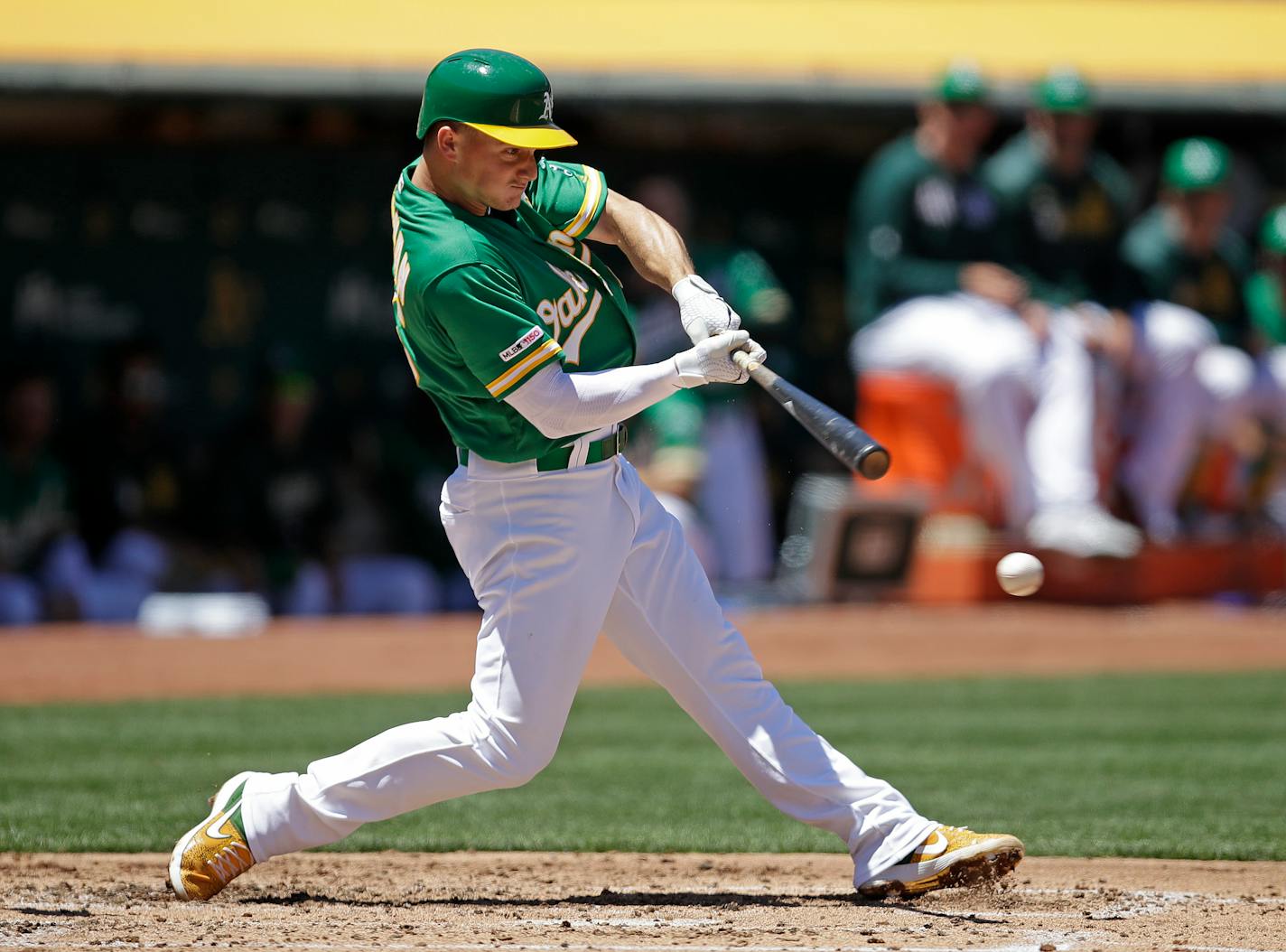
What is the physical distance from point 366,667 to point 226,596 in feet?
5.77

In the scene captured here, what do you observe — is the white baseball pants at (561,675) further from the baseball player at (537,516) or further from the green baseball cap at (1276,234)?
the green baseball cap at (1276,234)

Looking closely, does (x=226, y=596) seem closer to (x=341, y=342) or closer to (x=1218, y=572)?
(x=341, y=342)

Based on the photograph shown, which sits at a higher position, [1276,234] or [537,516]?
[1276,234]

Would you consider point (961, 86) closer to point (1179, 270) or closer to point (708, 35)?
point (708, 35)

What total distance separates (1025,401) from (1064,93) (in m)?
1.49

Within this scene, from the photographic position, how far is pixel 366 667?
7844mm

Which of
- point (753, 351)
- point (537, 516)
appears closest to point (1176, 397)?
point (753, 351)

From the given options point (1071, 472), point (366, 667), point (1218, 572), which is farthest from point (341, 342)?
point (1218, 572)

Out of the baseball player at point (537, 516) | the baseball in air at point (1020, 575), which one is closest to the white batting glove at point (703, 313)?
the baseball player at point (537, 516)

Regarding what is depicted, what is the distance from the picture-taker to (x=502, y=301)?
11.8 ft

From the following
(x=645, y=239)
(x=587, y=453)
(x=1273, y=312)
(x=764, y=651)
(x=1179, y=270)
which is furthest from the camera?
(x=1273, y=312)

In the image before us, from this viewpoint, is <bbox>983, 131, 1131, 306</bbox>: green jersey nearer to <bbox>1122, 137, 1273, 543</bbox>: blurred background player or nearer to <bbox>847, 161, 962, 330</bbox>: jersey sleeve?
<bbox>1122, 137, 1273, 543</bbox>: blurred background player

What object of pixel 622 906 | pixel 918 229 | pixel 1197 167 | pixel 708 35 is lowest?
pixel 622 906

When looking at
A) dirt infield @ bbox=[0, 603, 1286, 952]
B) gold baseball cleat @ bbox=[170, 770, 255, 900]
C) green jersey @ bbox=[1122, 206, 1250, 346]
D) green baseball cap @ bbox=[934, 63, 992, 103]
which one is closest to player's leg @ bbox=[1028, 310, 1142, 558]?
green jersey @ bbox=[1122, 206, 1250, 346]
